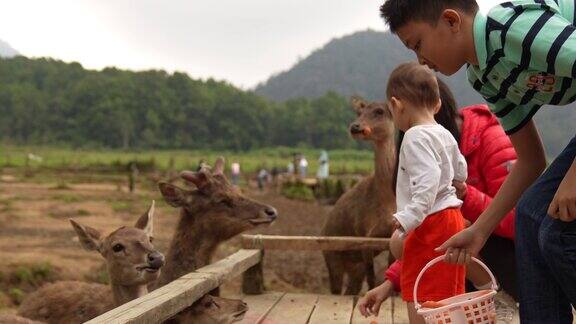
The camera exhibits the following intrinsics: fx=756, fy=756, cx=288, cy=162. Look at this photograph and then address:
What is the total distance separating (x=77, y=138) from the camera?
89.2 m

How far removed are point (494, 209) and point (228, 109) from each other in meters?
102

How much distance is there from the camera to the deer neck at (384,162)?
6.59 meters

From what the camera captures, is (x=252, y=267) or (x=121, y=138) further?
(x=121, y=138)

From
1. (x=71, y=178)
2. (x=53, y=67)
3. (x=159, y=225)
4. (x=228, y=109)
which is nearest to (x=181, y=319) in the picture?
(x=159, y=225)

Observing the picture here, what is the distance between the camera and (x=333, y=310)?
17.6 ft

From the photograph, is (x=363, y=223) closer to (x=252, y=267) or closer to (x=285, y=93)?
(x=252, y=267)

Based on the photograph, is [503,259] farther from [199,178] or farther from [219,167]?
[219,167]

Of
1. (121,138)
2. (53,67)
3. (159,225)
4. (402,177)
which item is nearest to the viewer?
(402,177)

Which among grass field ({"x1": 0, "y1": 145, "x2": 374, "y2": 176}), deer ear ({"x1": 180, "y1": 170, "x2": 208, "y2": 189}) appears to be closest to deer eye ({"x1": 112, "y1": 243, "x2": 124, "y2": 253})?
deer ear ({"x1": 180, "y1": 170, "x2": 208, "y2": 189})

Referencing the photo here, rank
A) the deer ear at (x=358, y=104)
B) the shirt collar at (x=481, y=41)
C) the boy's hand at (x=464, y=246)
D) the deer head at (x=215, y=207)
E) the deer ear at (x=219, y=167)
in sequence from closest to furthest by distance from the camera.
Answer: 1. the shirt collar at (x=481, y=41)
2. the boy's hand at (x=464, y=246)
3. the deer head at (x=215, y=207)
4. the deer ear at (x=219, y=167)
5. the deer ear at (x=358, y=104)

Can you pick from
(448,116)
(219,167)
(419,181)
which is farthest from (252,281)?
(419,181)

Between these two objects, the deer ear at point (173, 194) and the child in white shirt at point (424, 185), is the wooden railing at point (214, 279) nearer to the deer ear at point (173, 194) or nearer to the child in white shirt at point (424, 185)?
the deer ear at point (173, 194)

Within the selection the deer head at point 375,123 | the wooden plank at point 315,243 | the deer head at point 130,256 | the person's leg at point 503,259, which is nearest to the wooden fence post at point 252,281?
the wooden plank at point 315,243

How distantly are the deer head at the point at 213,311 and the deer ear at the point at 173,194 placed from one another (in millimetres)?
1171
